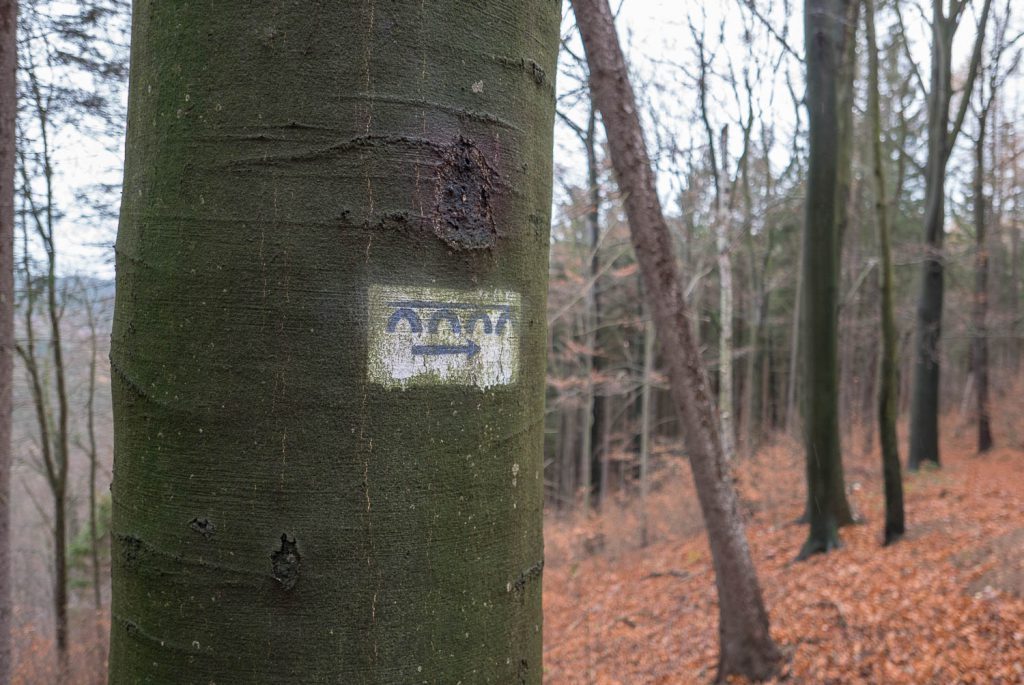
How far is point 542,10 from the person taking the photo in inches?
40.0

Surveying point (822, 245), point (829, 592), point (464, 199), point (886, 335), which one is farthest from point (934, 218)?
point (464, 199)

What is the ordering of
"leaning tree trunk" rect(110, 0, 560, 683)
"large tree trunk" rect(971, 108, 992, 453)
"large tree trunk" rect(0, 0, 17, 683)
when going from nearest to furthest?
"leaning tree trunk" rect(110, 0, 560, 683)
"large tree trunk" rect(0, 0, 17, 683)
"large tree trunk" rect(971, 108, 992, 453)

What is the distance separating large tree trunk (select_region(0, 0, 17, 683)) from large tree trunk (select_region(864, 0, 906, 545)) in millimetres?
8187


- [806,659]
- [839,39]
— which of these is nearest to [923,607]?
[806,659]

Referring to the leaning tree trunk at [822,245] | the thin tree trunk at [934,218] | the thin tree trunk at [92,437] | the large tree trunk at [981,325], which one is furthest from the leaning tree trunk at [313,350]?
the large tree trunk at [981,325]

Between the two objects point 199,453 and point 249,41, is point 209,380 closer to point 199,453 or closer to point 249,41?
point 199,453

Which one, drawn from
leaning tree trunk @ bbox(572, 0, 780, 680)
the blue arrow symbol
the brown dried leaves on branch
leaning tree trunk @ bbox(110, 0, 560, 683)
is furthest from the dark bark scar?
the brown dried leaves on branch

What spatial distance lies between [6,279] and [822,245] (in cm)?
843

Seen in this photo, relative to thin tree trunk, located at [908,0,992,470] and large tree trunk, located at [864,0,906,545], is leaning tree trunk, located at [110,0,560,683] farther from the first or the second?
thin tree trunk, located at [908,0,992,470]

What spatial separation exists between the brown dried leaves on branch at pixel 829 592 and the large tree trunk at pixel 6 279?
5436 mm

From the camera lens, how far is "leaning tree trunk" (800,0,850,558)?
359 inches

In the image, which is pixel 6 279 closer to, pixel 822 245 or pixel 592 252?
pixel 822 245

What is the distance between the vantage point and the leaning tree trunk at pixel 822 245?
9117 millimetres

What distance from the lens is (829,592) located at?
7605mm
